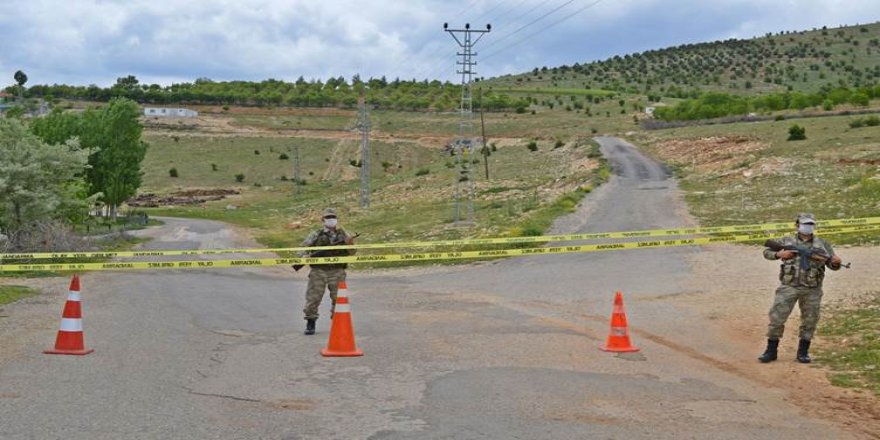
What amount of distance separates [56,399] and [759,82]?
125m

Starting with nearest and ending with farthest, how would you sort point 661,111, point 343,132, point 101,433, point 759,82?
point 101,433 < point 661,111 < point 343,132 < point 759,82

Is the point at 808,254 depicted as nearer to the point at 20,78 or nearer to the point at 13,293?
the point at 13,293

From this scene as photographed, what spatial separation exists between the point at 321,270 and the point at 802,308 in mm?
5952

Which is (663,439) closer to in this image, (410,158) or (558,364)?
(558,364)

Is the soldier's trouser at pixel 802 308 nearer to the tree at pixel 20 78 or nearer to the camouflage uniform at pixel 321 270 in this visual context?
the camouflage uniform at pixel 321 270

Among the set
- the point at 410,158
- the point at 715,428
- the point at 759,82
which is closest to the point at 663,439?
the point at 715,428

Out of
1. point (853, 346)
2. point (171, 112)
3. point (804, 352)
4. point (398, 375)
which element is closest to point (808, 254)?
point (804, 352)

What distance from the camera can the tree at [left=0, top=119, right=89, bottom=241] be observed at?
25.2 meters

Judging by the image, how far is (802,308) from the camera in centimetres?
1004

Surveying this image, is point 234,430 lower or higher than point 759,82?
lower

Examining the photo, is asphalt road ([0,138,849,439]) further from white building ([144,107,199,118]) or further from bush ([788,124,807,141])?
white building ([144,107,199,118])

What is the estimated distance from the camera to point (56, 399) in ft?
25.0

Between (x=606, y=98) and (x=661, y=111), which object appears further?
(x=606, y=98)

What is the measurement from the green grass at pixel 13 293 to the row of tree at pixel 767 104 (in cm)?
5235
